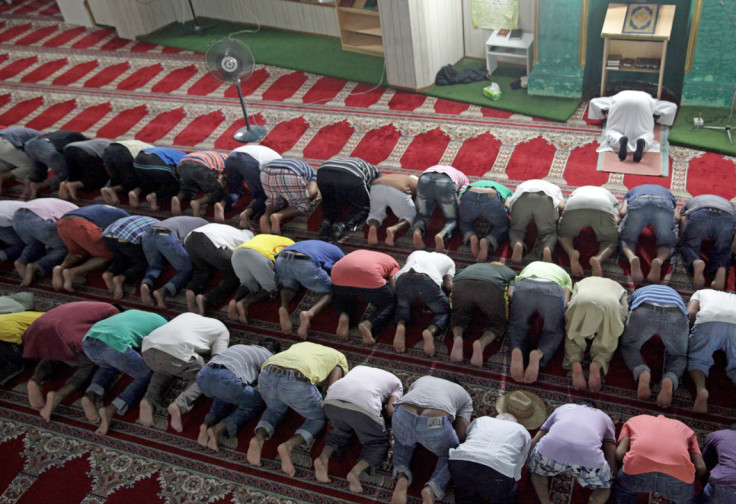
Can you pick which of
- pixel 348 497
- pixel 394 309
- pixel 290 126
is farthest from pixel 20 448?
pixel 290 126

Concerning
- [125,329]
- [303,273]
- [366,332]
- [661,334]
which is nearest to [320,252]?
[303,273]

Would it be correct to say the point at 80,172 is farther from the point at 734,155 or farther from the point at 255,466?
the point at 734,155

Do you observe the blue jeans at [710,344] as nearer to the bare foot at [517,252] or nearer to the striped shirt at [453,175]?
the bare foot at [517,252]

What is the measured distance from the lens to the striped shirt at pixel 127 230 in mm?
5172

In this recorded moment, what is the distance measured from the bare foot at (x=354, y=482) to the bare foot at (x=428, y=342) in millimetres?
992

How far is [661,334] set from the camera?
12.4ft

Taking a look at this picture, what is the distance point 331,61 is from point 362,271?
4626 mm

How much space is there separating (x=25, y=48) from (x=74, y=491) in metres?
8.37

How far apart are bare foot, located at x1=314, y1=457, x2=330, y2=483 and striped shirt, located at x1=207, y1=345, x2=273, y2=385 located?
0.66 meters

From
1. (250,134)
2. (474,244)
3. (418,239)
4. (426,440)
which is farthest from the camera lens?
(250,134)

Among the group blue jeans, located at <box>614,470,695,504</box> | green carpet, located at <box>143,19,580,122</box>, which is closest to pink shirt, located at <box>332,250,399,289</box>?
blue jeans, located at <box>614,470,695,504</box>

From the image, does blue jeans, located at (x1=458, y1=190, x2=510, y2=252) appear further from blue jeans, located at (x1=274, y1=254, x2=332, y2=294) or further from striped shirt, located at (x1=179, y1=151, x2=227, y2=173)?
striped shirt, located at (x1=179, y1=151, x2=227, y2=173)

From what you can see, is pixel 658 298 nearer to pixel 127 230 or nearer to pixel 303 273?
pixel 303 273

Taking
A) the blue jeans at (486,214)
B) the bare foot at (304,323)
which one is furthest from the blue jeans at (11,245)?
the blue jeans at (486,214)
